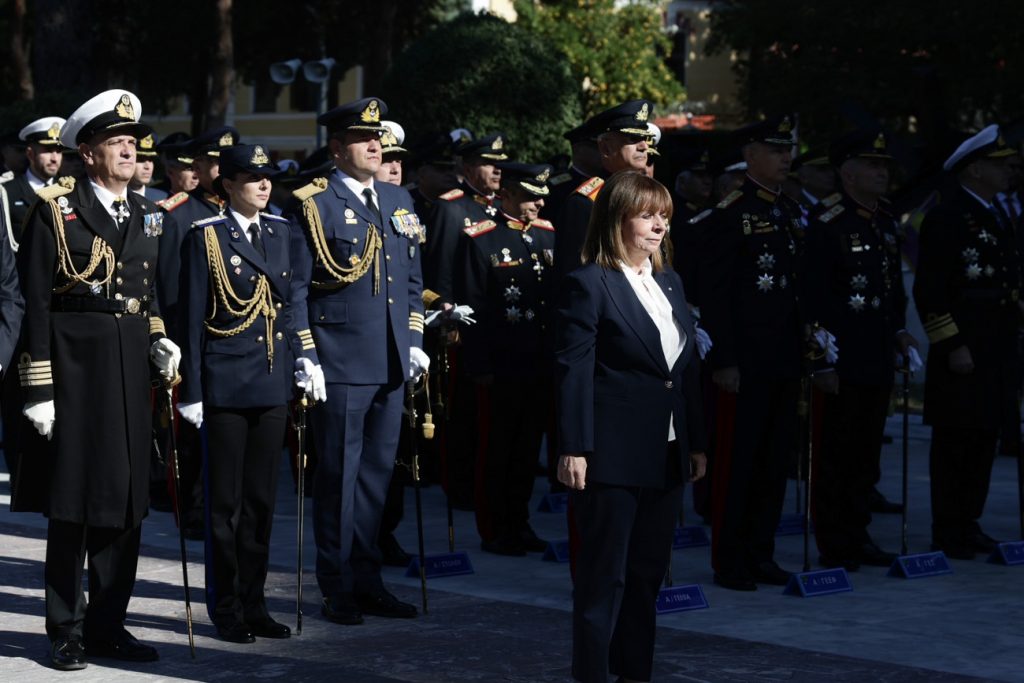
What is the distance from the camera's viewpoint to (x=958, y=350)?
9992mm

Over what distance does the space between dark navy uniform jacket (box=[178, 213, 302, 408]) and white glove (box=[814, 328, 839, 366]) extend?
2810mm

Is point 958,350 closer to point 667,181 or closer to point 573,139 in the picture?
point 573,139

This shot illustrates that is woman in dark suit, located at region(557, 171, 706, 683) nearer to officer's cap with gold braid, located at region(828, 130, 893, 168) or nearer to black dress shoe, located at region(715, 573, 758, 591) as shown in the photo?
black dress shoe, located at region(715, 573, 758, 591)

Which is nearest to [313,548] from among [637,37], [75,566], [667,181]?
[75,566]

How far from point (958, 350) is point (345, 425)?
3707mm

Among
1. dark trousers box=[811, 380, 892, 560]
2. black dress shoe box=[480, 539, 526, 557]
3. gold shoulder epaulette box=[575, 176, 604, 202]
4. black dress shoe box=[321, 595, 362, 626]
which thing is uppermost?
gold shoulder epaulette box=[575, 176, 604, 202]

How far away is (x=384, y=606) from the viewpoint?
8.20m

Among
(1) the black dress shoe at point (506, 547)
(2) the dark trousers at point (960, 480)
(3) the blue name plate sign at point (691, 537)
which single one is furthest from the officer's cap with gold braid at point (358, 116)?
(2) the dark trousers at point (960, 480)

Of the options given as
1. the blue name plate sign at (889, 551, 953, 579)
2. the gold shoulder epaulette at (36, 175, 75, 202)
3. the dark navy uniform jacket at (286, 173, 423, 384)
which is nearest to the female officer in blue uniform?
the dark navy uniform jacket at (286, 173, 423, 384)

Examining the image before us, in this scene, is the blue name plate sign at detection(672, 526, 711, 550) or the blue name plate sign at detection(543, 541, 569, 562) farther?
the blue name plate sign at detection(672, 526, 711, 550)

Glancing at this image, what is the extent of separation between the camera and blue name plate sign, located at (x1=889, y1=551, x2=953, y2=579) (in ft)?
30.7

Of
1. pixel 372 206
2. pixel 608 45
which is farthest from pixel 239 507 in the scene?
pixel 608 45

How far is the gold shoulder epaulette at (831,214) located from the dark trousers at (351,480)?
2741 mm

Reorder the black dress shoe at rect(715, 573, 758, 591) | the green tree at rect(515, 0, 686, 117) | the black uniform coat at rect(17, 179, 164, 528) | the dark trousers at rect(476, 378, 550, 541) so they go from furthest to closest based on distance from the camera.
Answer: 1. the green tree at rect(515, 0, 686, 117)
2. the dark trousers at rect(476, 378, 550, 541)
3. the black dress shoe at rect(715, 573, 758, 591)
4. the black uniform coat at rect(17, 179, 164, 528)
